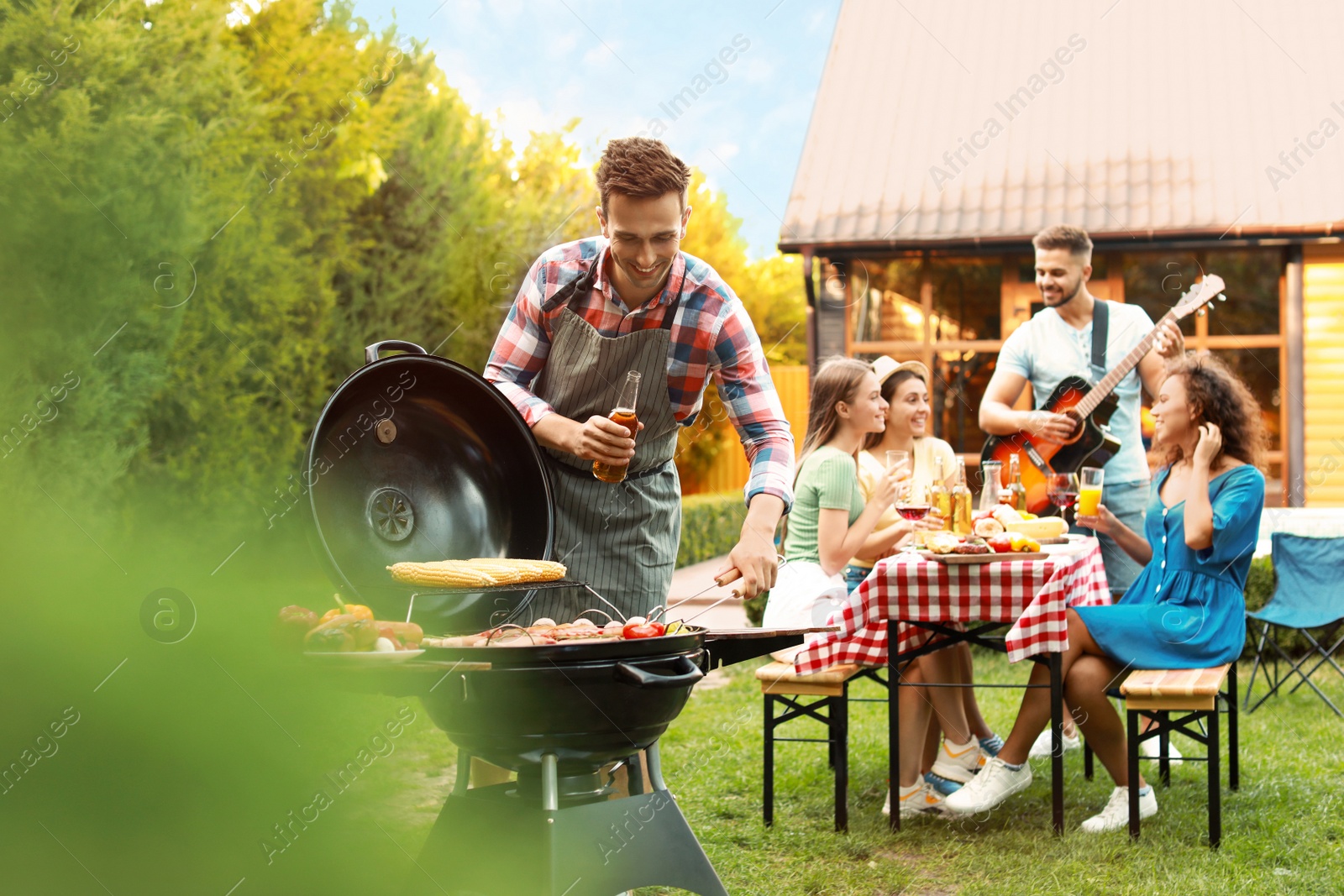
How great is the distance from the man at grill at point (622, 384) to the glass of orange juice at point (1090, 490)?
1.97 metres

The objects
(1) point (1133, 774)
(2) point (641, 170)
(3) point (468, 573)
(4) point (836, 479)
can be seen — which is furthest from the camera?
(4) point (836, 479)

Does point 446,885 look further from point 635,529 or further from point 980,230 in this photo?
point 980,230

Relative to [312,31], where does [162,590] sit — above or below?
below

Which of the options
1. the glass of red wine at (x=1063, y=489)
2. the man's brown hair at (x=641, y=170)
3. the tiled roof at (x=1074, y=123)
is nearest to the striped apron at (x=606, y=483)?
the man's brown hair at (x=641, y=170)

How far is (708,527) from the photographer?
12.9 metres

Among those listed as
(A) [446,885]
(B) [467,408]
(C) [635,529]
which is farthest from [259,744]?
(C) [635,529]

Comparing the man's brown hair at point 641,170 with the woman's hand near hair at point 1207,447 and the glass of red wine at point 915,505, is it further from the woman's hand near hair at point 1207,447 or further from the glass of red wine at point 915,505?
the woman's hand near hair at point 1207,447

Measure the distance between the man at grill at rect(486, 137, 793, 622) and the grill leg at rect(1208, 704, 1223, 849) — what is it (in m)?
1.98

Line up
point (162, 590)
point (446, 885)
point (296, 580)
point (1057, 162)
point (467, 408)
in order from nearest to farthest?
point (162, 590) → point (296, 580) → point (446, 885) → point (467, 408) → point (1057, 162)

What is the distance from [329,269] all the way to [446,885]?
1008 centimetres

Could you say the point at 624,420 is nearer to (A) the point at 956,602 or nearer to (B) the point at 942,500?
(A) the point at 956,602

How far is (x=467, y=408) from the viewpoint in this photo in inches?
102

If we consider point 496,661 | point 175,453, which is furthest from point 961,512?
point 175,453

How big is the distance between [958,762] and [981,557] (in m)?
1.11
